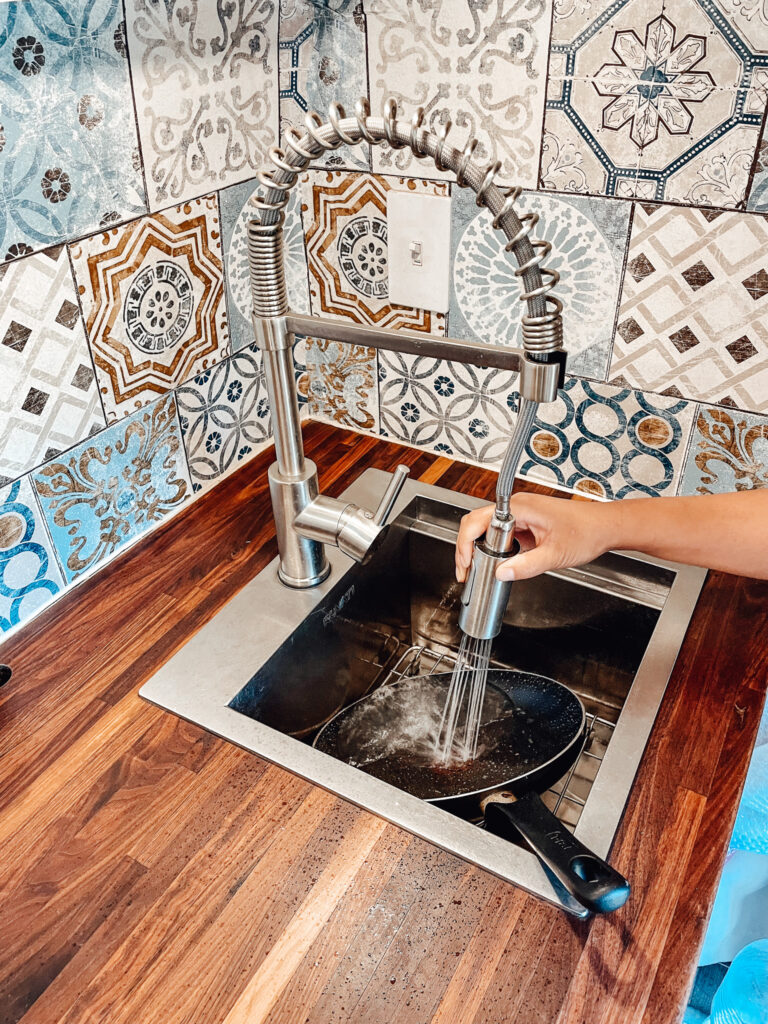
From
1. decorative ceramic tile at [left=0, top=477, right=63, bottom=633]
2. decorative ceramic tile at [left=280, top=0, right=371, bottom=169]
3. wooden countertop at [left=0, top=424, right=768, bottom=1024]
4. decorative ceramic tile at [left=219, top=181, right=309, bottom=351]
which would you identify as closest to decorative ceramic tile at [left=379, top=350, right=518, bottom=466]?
decorative ceramic tile at [left=219, top=181, right=309, bottom=351]

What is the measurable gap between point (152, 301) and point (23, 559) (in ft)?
1.07

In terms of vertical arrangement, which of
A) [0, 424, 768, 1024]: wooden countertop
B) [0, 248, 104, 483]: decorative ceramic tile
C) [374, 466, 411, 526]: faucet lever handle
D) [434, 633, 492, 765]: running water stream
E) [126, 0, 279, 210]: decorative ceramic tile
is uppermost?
[126, 0, 279, 210]: decorative ceramic tile

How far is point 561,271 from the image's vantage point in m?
0.94

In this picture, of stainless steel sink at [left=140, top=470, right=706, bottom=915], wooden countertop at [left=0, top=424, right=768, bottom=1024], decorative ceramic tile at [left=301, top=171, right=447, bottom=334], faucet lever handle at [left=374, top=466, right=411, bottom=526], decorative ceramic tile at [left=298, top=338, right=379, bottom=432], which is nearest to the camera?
wooden countertop at [left=0, top=424, right=768, bottom=1024]

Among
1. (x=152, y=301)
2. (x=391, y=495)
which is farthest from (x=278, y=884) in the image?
(x=152, y=301)

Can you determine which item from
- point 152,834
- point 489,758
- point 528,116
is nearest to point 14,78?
point 528,116

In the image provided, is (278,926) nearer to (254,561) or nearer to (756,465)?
(254,561)

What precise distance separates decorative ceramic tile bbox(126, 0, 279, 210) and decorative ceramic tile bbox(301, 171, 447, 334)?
99 mm

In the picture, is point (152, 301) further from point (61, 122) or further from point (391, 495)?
point (391, 495)

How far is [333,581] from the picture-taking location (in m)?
0.91

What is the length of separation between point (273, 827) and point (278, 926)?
0.08 m

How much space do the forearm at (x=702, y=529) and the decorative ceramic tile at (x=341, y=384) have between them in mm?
460

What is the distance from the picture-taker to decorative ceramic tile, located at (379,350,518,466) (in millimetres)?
1059

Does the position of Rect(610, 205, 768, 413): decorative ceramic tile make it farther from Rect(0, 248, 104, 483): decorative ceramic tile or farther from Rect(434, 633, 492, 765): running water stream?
Rect(0, 248, 104, 483): decorative ceramic tile
